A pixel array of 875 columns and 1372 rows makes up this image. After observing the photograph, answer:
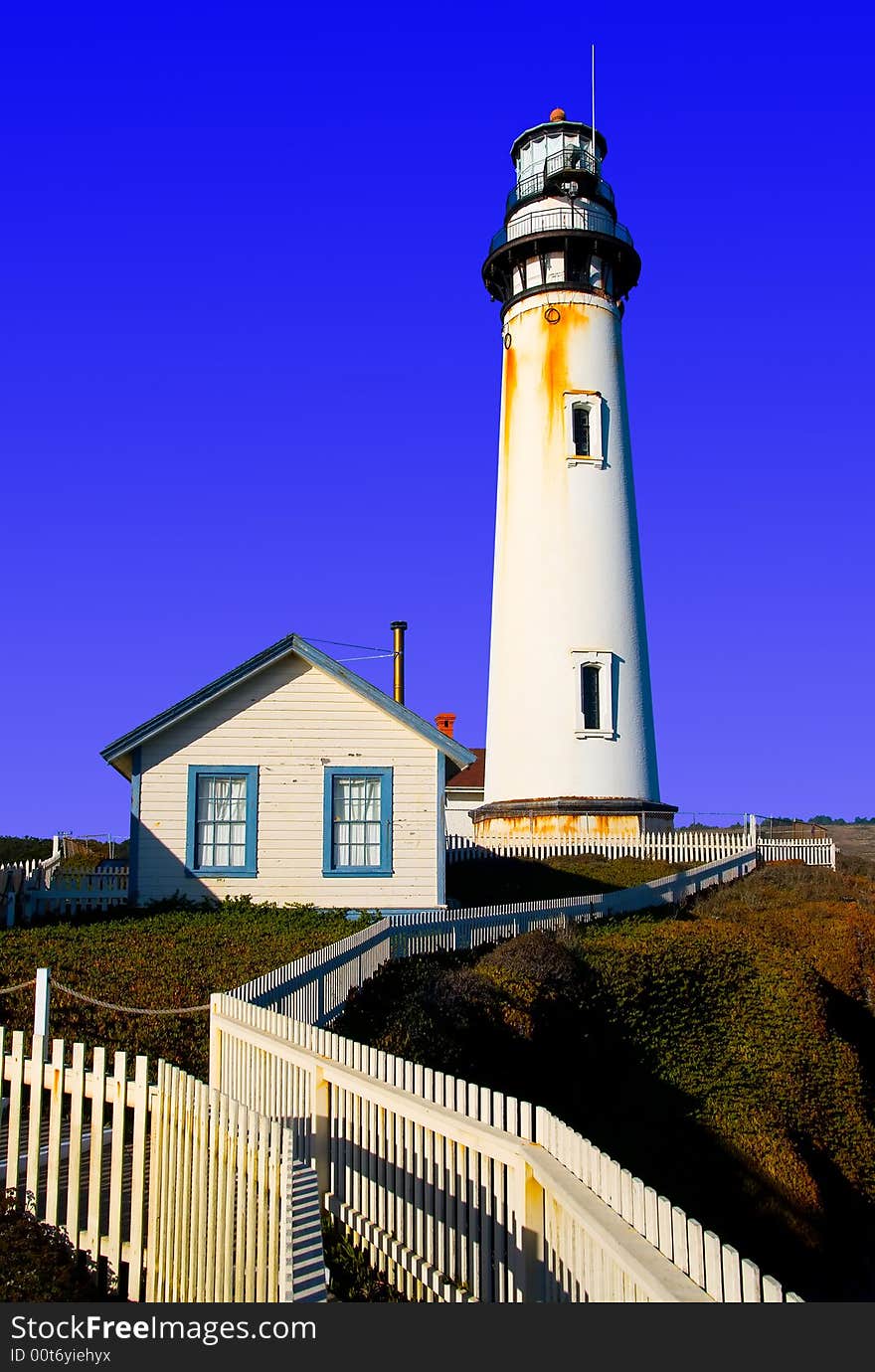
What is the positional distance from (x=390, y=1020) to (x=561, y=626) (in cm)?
2055

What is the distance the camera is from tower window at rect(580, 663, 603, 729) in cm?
3127

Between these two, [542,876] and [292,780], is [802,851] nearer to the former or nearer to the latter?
[542,876]

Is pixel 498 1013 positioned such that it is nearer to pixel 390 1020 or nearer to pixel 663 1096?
pixel 390 1020

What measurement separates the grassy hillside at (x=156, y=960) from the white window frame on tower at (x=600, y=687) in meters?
13.7

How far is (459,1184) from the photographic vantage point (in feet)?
20.3

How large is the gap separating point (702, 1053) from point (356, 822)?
22.8 ft

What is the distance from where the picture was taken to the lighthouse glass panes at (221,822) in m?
19.6

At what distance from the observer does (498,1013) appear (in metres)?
12.9

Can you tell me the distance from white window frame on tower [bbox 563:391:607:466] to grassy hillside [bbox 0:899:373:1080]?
17759 mm

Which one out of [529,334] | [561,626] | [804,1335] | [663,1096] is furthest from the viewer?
[529,334]

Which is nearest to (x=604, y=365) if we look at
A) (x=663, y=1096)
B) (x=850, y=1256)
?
(x=663, y=1096)

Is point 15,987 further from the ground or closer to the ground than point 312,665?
closer to the ground

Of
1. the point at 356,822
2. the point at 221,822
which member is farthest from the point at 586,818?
the point at 221,822

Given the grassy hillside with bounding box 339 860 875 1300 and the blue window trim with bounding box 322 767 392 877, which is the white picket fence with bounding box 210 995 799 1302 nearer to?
the grassy hillside with bounding box 339 860 875 1300
